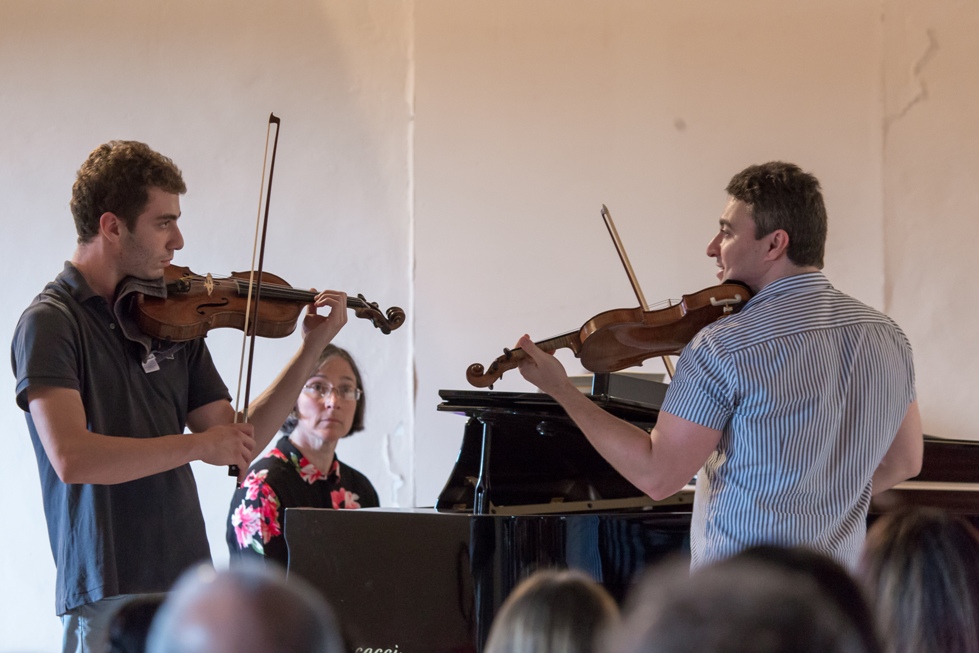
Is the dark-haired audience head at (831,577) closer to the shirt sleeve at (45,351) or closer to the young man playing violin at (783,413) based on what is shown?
the young man playing violin at (783,413)

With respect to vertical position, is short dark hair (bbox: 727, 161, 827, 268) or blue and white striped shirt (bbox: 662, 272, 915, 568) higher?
short dark hair (bbox: 727, 161, 827, 268)

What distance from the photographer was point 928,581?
3.11 feet

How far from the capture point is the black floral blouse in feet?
10.9

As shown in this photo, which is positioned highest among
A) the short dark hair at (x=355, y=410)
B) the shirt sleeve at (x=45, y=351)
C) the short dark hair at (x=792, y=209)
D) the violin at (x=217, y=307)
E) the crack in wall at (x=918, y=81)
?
the crack in wall at (x=918, y=81)

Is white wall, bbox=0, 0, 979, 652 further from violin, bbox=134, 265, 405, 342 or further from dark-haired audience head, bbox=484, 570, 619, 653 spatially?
dark-haired audience head, bbox=484, 570, 619, 653

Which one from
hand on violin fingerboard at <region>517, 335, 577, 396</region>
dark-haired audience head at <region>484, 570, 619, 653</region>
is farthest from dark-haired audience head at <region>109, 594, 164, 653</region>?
hand on violin fingerboard at <region>517, 335, 577, 396</region>

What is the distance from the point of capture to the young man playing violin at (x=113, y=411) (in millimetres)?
2168

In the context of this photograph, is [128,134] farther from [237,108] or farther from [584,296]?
[584,296]

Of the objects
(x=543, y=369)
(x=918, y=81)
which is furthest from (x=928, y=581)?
(x=918, y=81)

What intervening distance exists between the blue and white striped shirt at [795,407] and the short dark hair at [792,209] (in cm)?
9

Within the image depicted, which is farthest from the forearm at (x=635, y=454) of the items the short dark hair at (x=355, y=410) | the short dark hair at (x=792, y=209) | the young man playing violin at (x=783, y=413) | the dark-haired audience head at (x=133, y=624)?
the short dark hair at (x=355, y=410)

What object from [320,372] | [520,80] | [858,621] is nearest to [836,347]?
[858,621]

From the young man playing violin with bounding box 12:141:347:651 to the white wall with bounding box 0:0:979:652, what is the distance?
87.6 inches

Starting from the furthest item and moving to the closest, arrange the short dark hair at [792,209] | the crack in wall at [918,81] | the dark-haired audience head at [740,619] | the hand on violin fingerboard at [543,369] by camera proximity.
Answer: the crack in wall at [918,81] < the hand on violin fingerboard at [543,369] < the short dark hair at [792,209] < the dark-haired audience head at [740,619]
